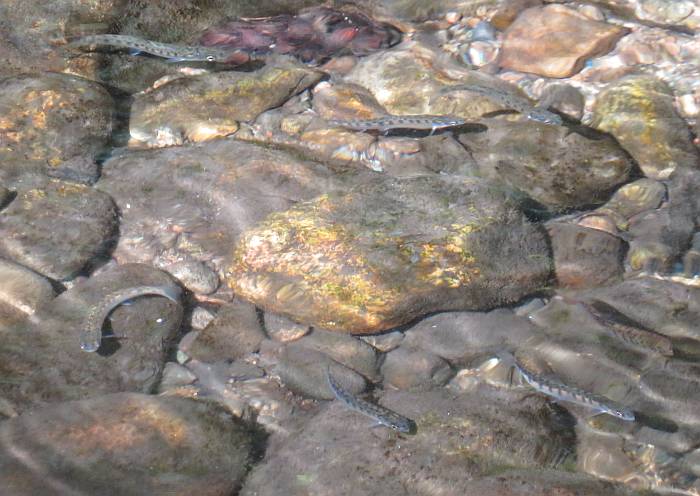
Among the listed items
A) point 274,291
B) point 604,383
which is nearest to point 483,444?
point 604,383

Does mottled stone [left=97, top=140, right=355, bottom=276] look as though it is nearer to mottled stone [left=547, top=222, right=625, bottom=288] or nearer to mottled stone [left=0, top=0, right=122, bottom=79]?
mottled stone [left=0, top=0, right=122, bottom=79]

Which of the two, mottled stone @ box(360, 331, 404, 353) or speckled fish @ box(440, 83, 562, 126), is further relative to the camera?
speckled fish @ box(440, 83, 562, 126)

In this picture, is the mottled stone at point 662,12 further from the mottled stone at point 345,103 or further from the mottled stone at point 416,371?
the mottled stone at point 416,371

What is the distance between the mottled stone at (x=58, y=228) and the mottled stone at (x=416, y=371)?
326cm

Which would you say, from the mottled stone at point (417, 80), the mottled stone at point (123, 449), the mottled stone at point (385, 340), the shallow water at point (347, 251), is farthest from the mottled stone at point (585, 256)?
the mottled stone at point (123, 449)

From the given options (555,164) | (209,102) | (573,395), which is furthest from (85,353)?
(555,164)

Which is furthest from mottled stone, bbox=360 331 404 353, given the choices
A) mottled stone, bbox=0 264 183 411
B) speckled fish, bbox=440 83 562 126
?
speckled fish, bbox=440 83 562 126

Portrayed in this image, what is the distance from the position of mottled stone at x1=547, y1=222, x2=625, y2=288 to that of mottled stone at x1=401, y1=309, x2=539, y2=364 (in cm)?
67

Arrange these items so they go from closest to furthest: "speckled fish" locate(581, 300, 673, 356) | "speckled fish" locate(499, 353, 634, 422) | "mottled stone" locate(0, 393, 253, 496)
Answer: "mottled stone" locate(0, 393, 253, 496), "speckled fish" locate(499, 353, 634, 422), "speckled fish" locate(581, 300, 673, 356)

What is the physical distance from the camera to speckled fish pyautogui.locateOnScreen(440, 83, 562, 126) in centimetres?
700

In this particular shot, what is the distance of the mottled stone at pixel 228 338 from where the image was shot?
5789 millimetres

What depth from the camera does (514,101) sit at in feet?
23.8

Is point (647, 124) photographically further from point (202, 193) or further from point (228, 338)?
point (228, 338)

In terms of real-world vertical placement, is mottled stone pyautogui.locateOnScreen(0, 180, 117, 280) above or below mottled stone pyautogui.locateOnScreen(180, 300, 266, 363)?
above
